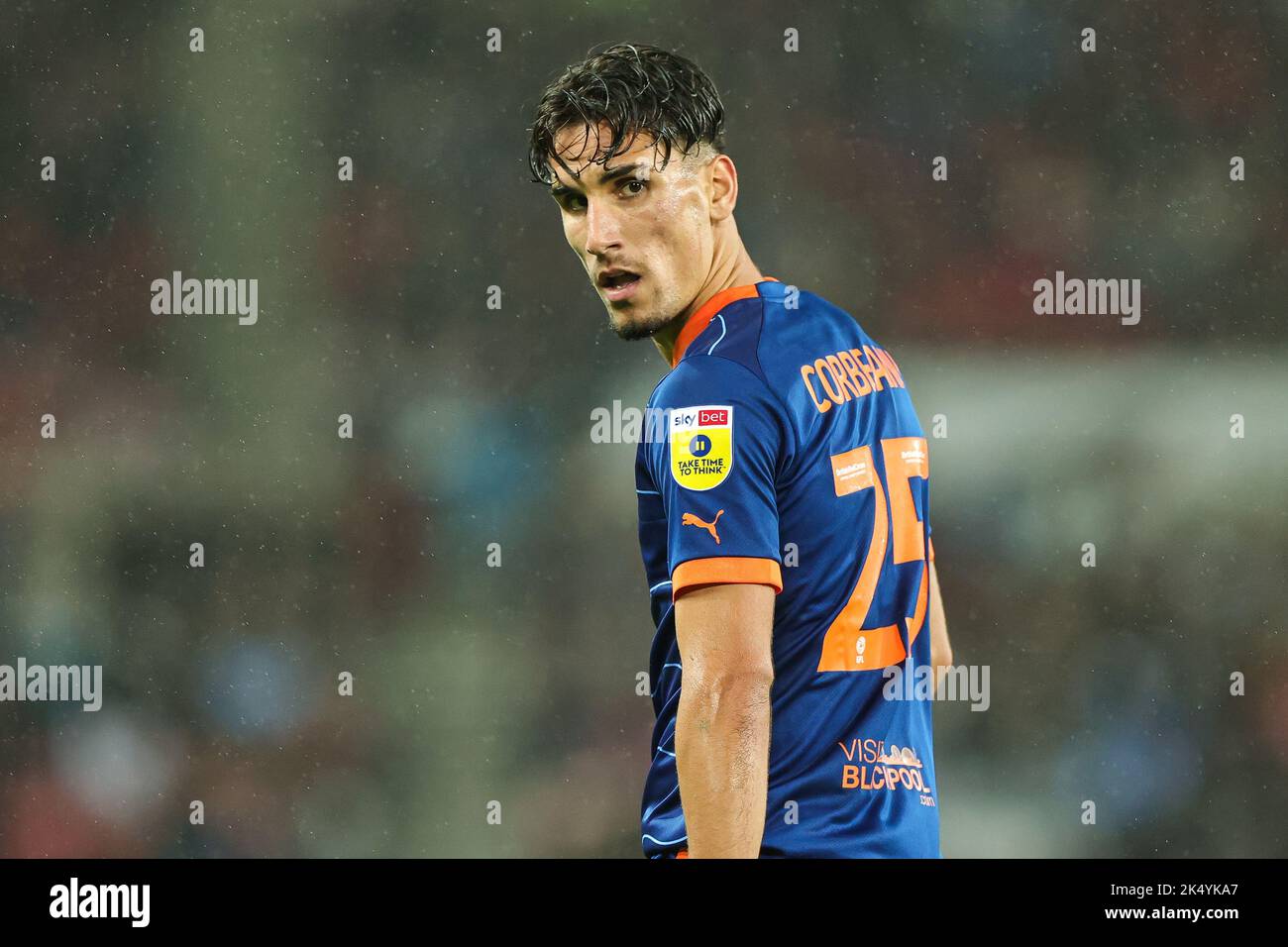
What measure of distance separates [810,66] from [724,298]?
5.36m

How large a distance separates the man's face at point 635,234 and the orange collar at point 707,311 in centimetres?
4

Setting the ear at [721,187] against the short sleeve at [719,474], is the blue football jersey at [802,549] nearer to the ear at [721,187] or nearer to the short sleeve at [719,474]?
the short sleeve at [719,474]

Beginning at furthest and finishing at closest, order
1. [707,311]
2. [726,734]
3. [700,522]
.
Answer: [707,311], [700,522], [726,734]

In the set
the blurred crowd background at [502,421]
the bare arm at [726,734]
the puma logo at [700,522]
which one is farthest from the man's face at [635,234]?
the blurred crowd background at [502,421]

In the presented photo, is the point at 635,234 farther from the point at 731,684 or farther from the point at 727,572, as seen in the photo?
the point at 731,684

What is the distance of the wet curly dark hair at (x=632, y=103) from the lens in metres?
2.78

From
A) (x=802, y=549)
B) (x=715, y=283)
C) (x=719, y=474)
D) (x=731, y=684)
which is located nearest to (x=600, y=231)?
(x=715, y=283)

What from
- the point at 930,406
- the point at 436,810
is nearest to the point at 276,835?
the point at 436,810

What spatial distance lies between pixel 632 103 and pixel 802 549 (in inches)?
38.7

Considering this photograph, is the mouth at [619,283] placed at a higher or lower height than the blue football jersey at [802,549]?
higher

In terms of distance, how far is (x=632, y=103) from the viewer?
2.78 meters

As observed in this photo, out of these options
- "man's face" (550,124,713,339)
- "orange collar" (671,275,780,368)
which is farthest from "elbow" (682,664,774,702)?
"man's face" (550,124,713,339)

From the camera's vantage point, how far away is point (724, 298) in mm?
2705

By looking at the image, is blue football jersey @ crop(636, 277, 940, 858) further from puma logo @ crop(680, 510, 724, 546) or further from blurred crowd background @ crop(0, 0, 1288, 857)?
blurred crowd background @ crop(0, 0, 1288, 857)
